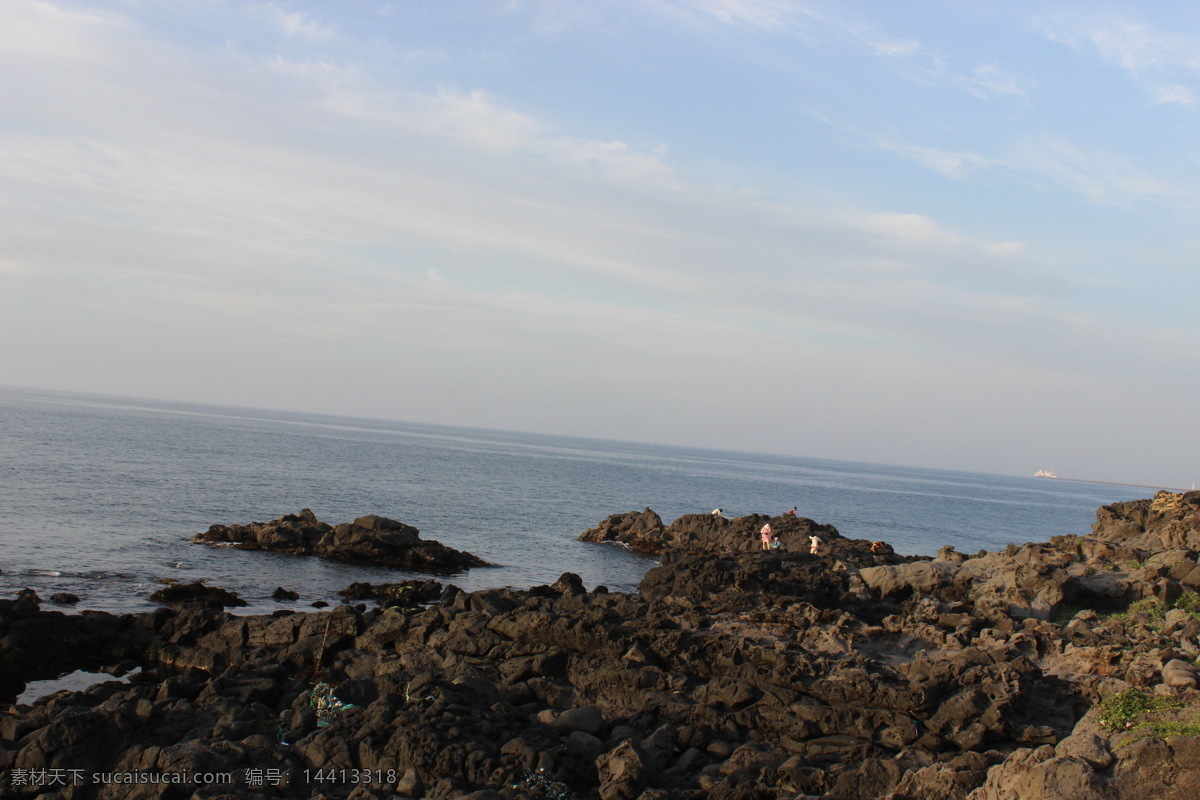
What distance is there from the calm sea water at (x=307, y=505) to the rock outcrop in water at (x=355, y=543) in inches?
55.2

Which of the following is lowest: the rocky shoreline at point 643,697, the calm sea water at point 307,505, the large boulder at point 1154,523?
the calm sea water at point 307,505

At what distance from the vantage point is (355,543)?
42.2 metres

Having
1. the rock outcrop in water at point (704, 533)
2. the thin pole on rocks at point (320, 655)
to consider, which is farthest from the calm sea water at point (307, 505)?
the thin pole on rocks at point (320, 655)

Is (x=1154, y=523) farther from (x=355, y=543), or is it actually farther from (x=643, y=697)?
(x=355, y=543)

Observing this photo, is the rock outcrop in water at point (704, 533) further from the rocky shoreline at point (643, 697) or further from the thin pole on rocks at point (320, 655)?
the thin pole on rocks at point (320, 655)

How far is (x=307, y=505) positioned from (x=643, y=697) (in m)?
48.6

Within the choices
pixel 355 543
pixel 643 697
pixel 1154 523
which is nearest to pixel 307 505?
pixel 355 543

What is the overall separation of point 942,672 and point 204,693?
53.9ft

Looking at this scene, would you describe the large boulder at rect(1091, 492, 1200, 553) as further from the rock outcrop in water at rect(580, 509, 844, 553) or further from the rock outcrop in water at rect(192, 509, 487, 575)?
the rock outcrop in water at rect(192, 509, 487, 575)

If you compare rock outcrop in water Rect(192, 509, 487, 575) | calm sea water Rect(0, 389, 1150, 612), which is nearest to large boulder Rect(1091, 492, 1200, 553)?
calm sea water Rect(0, 389, 1150, 612)

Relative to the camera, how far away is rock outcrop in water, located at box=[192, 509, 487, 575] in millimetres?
41938

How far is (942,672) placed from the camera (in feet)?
63.9

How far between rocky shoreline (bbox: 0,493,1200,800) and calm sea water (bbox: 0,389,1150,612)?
31.8 ft

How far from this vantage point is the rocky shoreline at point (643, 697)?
46.7ft
